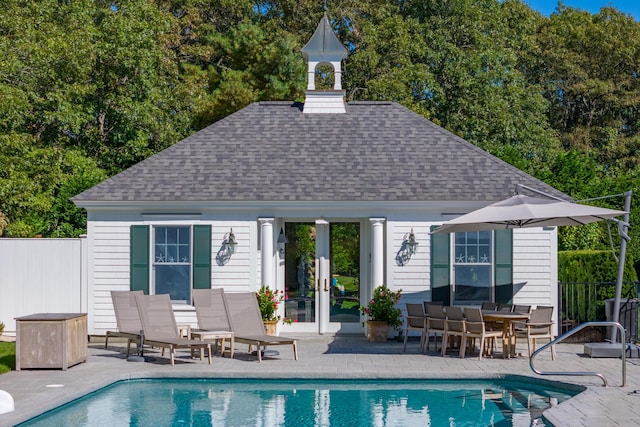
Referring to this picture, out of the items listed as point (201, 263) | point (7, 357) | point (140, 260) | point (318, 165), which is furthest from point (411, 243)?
point (7, 357)

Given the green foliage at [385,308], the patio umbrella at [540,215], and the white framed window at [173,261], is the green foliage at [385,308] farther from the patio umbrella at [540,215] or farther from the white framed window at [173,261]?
the white framed window at [173,261]

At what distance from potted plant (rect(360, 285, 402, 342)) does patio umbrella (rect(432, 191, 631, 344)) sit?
227 centimetres

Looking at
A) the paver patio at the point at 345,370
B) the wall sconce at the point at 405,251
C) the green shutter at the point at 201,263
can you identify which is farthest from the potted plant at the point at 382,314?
the green shutter at the point at 201,263

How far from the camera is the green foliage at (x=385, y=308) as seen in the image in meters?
17.2

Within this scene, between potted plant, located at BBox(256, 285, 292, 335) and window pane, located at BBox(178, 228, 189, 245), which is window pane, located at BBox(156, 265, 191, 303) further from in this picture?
potted plant, located at BBox(256, 285, 292, 335)

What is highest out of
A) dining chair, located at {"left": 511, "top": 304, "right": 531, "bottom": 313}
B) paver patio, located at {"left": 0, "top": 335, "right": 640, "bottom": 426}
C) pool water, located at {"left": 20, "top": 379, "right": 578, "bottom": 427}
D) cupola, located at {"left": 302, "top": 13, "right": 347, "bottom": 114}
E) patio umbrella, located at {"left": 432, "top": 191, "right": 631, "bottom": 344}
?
cupola, located at {"left": 302, "top": 13, "right": 347, "bottom": 114}

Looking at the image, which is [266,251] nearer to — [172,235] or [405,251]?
[172,235]

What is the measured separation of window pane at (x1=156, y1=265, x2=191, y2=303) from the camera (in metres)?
17.5

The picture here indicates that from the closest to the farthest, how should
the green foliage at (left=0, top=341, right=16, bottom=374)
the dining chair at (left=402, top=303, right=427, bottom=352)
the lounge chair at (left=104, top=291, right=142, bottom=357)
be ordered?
1. the green foliage at (left=0, top=341, right=16, bottom=374)
2. the lounge chair at (left=104, top=291, right=142, bottom=357)
3. the dining chair at (left=402, top=303, right=427, bottom=352)

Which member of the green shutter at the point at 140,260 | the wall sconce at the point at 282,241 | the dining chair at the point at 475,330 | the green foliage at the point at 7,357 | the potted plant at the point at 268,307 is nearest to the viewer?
the green foliage at the point at 7,357

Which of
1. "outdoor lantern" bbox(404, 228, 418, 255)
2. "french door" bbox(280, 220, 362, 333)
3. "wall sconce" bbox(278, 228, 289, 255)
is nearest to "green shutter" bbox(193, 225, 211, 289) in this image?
"wall sconce" bbox(278, 228, 289, 255)

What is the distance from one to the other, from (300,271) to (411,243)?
7.90 ft

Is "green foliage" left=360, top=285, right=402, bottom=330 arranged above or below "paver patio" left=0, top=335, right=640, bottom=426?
above

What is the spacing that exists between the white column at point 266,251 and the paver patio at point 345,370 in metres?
1.37
